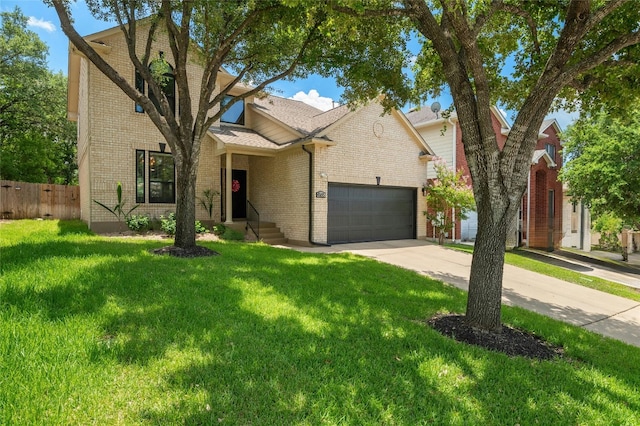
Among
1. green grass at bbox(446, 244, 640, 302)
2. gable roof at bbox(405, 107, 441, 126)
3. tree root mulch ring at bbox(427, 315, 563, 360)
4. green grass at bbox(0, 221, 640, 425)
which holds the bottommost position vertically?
green grass at bbox(446, 244, 640, 302)

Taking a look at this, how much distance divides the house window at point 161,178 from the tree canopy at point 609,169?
16571 mm

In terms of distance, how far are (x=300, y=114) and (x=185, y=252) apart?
33.1 ft

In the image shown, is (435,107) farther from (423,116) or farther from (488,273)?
(488,273)

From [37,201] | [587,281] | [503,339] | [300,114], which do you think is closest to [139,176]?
[300,114]

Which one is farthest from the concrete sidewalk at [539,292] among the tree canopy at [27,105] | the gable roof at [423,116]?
the tree canopy at [27,105]

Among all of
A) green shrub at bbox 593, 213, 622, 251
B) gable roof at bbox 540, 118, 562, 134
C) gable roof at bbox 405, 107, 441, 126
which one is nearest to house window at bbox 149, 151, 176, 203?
gable roof at bbox 405, 107, 441, 126

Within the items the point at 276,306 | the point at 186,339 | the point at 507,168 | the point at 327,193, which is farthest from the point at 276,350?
the point at 327,193

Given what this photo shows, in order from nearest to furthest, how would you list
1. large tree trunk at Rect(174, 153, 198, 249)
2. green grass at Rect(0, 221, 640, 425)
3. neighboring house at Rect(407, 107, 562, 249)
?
1. green grass at Rect(0, 221, 640, 425)
2. large tree trunk at Rect(174, 153, 198, 249)
3. neighboring house at Rect(407, 107, 562, 249)

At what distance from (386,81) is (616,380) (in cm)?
795

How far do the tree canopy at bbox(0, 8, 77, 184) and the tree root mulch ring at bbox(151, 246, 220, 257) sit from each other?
69.1ft

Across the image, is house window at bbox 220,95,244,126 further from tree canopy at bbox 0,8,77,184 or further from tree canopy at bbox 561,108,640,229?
tree canopy at bbox 0,8,77,184

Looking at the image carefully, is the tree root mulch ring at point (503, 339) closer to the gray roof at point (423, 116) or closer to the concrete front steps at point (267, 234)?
the concrete front steps at point (267, 234)

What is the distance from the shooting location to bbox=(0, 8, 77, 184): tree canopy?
2036cm

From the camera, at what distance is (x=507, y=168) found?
4289mm
